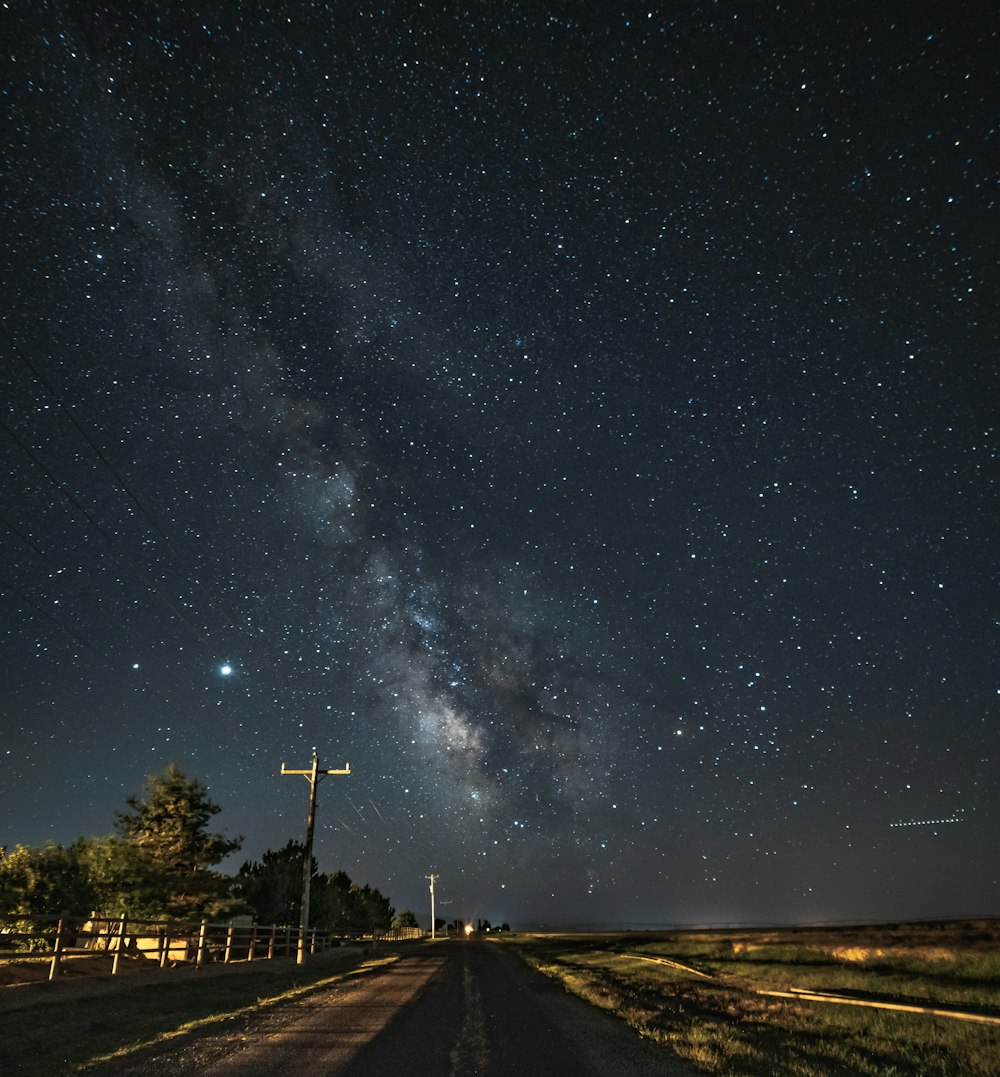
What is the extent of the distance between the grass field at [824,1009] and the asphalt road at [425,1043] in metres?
1.01

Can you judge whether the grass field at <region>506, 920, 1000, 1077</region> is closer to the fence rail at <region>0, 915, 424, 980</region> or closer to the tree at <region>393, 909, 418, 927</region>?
the fence rail at <region>0, 915, 424, 980</region>

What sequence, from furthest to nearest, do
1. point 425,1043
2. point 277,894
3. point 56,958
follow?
point 277,894 < point 56,958 < point 425,1043

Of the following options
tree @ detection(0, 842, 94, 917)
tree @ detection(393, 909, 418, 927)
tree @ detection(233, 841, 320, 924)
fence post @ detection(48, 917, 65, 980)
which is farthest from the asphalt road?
tree @ detection(393, 909, 418, 927)

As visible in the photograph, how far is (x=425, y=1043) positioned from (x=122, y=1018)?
5.99m

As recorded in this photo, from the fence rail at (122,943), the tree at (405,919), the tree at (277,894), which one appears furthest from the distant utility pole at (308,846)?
the tree at (405,919)

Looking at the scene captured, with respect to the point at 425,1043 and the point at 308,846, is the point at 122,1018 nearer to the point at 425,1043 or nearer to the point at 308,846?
the point at 425,1043

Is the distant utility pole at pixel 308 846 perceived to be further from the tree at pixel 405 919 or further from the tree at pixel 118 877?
the tree at pixel 405 919

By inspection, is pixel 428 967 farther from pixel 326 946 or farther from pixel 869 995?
pixel 326 946

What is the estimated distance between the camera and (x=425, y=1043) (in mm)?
10586

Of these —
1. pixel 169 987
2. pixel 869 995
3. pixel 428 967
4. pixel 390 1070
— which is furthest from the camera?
pixel 428 967

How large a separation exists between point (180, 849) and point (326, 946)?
1900 centimetres

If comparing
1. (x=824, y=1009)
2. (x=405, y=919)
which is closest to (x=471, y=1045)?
(x=824, y=1009)

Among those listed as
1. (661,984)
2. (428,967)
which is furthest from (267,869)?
(661,984)

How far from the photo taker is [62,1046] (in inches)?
389
